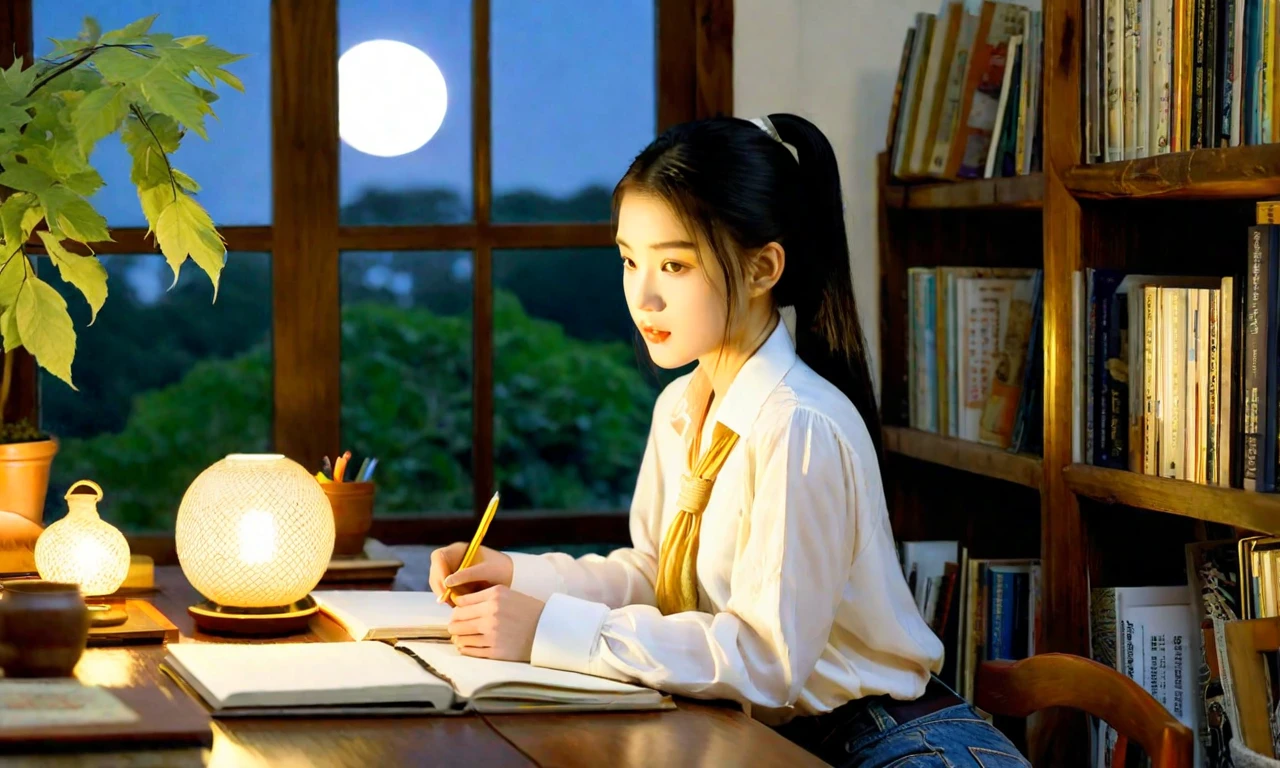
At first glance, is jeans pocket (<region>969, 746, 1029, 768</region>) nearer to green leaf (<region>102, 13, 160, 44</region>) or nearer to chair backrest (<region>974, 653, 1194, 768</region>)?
chair backrest (<region>974, 653, 1194, 768</region>)

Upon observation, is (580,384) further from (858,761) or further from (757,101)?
(858,761)

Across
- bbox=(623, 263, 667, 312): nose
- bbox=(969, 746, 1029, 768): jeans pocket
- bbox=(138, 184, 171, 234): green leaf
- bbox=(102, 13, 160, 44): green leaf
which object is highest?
bbox=(102, 13, 160, 44): green leaf

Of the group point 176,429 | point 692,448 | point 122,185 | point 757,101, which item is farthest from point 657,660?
point 176,429

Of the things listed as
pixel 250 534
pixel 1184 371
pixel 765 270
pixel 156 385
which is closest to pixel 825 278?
pixel 765 270

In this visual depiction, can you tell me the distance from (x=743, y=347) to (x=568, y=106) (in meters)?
1.14

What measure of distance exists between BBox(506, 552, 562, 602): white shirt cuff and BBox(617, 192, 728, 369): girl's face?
304mm

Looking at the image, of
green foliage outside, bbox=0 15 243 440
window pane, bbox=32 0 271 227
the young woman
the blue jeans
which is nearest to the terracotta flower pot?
green foliage outside, bbox=0 15 243 440

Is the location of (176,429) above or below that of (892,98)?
below

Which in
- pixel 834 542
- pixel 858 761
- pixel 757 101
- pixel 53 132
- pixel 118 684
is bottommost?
pixel 858 761

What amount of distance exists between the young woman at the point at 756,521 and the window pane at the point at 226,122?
0.98 meters

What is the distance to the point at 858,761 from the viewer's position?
5.23 feet

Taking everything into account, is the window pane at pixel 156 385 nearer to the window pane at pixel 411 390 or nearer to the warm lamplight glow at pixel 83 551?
the window pane at pixel 411 390

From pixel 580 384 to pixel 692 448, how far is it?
2080 mm

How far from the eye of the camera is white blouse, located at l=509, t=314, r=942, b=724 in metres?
1.48
